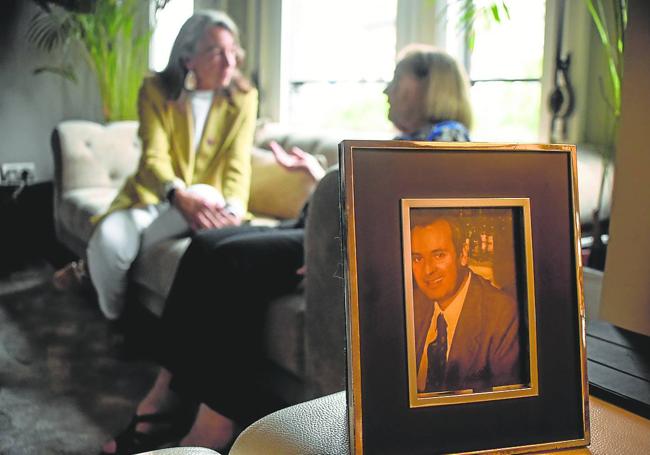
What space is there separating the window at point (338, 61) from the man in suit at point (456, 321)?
3016 mm

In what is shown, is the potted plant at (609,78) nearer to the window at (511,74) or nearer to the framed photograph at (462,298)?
the window at (511,74)

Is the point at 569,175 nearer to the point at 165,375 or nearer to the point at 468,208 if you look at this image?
the point at 468,208

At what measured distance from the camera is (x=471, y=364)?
631mm

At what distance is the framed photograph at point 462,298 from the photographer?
1.96 feet

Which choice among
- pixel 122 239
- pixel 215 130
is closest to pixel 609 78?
pixel 215 130

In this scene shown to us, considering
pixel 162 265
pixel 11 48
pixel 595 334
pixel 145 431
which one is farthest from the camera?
pixel 11 48

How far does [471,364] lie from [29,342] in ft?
7.81

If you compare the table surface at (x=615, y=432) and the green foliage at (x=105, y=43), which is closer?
the table surface at (x=615, y=432)

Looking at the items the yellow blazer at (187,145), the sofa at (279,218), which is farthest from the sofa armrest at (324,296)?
the yellow blazer at (187,145)

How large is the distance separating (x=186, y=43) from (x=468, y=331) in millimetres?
2245

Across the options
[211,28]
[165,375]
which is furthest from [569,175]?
[211,28]

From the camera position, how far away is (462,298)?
0.64 metres

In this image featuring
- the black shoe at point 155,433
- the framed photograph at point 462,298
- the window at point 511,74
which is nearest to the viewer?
the framed photograph at point 462,298

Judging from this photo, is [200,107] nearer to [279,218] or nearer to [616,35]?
[279,218]
